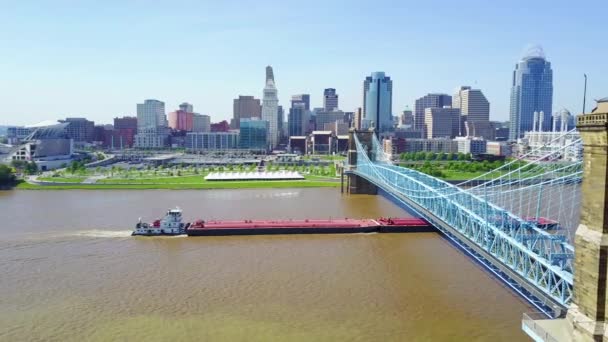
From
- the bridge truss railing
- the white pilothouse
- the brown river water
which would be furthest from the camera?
the white pilothouse

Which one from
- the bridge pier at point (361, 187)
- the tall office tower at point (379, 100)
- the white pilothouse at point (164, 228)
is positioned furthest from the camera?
the tall office tower at point (379, 100)

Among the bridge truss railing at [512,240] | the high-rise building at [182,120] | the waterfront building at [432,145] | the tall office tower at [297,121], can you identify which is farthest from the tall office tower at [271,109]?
the bridge truss railing at [512,240]

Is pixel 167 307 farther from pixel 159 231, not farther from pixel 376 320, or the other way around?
pixel 159 231

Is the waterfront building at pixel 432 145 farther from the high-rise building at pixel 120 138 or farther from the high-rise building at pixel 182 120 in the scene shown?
the high-rise building at pixel 182 120

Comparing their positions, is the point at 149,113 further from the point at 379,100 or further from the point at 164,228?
the point at 164,228

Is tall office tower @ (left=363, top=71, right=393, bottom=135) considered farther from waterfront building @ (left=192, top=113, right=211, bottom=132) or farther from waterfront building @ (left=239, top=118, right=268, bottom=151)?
waterfront building @ (left=239, top=118, right=268, bottom=151)

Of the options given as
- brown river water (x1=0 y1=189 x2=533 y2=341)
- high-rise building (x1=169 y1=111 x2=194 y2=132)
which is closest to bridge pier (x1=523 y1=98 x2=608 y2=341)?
brown river water (x1=0 y1=189 x2=533 y2=341)

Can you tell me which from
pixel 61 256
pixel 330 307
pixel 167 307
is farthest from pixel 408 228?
pixel 61 256
